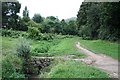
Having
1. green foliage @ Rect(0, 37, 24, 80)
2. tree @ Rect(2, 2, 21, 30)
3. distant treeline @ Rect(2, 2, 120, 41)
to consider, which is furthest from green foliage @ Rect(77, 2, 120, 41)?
tree @ Rect(2, 2, 21, 30)

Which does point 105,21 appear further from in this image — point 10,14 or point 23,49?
point 10,14

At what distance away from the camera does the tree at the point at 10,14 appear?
45.6 meters

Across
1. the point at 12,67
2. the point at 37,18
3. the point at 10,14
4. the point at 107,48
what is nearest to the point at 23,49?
the point at 12,67

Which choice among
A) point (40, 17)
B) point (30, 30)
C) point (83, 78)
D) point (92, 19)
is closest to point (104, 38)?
point (92, 19)

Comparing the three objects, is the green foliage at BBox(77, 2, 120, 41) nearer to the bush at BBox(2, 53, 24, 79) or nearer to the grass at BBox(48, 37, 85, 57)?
the grass at BBox(48, 37, 85, 57)

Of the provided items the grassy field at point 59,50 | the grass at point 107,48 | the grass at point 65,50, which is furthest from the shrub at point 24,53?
the grass at point 107,48

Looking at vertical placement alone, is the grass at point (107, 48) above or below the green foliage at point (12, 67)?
above

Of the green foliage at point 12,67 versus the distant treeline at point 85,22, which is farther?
the distant treeline at point 85,22

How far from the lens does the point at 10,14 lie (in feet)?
154

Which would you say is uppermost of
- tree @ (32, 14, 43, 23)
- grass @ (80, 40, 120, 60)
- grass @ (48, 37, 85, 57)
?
tree @ (32, 14, 43, 23)

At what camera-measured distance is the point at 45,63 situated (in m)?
16.5

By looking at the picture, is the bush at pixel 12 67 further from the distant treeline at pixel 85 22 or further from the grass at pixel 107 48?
the distant treeline at pixel 85 22

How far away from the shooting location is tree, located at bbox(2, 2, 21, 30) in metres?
45.6

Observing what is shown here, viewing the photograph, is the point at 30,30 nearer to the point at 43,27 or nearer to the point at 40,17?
the point at 43,27
